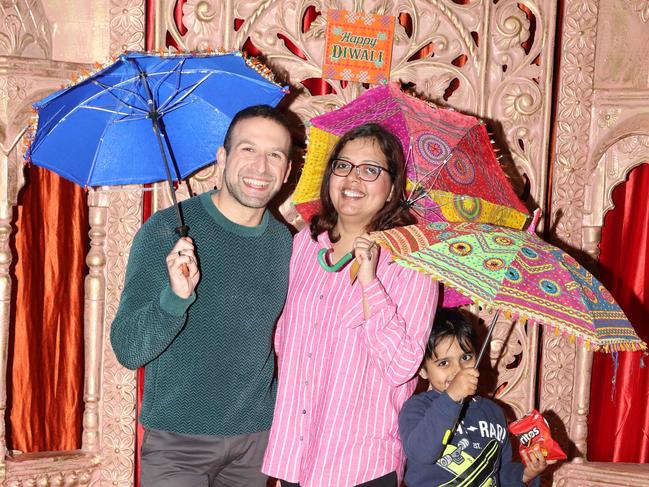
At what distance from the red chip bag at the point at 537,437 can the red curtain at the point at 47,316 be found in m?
1.91

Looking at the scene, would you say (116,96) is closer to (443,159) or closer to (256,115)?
(256,115)

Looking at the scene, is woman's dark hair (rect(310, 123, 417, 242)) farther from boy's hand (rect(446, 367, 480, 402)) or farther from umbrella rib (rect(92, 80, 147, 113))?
umbrella rib (rect(92, 80, 147, 113))

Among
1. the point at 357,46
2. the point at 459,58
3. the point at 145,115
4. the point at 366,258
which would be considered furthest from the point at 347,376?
the point at 459,58

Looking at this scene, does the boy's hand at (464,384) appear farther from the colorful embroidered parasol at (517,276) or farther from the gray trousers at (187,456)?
the gray trousers at (187,456)

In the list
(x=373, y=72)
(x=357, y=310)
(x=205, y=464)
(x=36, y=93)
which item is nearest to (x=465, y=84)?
(x=373, y=72)

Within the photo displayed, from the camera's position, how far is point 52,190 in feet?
10.6

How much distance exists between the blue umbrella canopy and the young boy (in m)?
0.99

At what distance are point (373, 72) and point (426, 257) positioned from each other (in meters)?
1.52

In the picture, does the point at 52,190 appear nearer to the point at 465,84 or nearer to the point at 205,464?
the point at 205,464

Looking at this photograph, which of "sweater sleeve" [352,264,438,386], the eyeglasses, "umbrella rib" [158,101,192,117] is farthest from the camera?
"umbrella rib" [158,101,192,117]

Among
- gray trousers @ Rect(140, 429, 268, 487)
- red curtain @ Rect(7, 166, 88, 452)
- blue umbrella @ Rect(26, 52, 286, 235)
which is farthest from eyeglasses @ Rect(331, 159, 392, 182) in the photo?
red curtain @ Rect(7, 166, 88, 452)

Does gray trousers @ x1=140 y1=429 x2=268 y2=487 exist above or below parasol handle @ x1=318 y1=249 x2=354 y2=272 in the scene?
below

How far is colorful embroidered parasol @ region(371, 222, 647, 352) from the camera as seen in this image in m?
1.85

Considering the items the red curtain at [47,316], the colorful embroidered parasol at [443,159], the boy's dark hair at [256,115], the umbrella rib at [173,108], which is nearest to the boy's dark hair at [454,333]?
the colorful embroidered parasol at [443,159]
